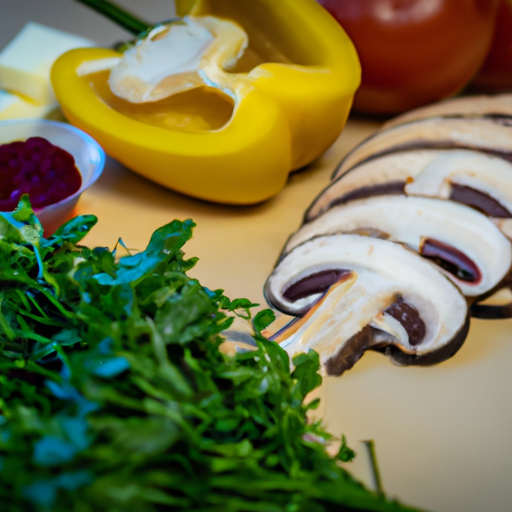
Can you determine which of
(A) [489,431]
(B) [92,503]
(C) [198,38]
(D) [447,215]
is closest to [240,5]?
(C) [198,38]

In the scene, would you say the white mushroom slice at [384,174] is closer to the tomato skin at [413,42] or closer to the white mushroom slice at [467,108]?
the white mushroom slice at [467,108]

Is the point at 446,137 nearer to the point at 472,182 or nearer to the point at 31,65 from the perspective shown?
the point at 472,182

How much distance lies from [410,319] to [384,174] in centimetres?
24

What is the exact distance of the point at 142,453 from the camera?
344 millimetres

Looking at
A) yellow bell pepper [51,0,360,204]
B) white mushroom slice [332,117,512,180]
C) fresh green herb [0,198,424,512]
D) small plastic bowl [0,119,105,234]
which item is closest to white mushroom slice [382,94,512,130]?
white mushroom slice [332,117,512,180]

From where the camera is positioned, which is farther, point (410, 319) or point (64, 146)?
point (64, 146)

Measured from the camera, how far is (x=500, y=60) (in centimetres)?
120

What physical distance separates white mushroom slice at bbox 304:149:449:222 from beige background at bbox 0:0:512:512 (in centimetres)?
12

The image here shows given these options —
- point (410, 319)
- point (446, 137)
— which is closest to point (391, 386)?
point (410, 319)

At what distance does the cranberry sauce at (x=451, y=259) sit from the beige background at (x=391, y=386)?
2.7 inches

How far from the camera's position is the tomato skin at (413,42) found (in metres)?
1.02

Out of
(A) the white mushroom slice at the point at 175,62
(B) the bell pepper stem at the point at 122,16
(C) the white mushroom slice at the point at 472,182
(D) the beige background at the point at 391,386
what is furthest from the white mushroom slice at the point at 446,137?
(B) the bell pepper stem at the point at 122,16

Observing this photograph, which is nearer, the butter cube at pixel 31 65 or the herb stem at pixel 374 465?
the herb stem at pixel 374 465

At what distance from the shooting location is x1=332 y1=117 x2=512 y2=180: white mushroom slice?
87 centimetres
